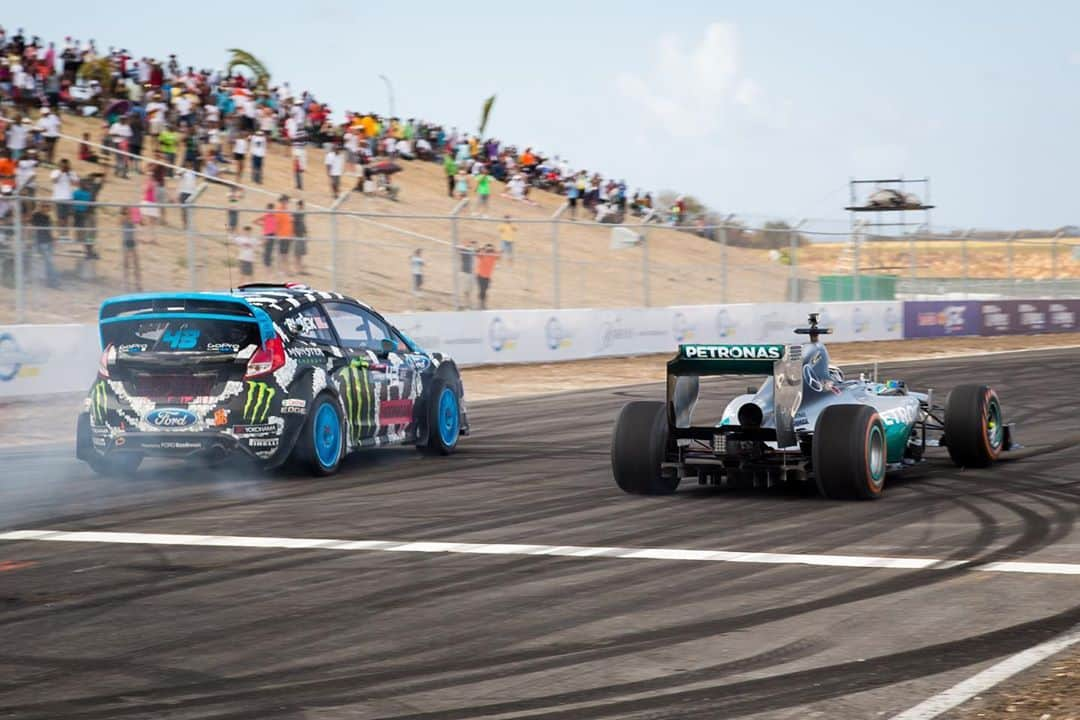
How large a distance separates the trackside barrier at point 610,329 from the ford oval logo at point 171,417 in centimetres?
838

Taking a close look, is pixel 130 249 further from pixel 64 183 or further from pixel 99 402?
pixel 99 402

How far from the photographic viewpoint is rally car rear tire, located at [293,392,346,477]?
11.8 m

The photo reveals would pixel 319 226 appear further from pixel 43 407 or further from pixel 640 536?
pixel 640 536

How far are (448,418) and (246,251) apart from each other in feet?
37.1

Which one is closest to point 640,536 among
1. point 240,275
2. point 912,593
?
point 912,593

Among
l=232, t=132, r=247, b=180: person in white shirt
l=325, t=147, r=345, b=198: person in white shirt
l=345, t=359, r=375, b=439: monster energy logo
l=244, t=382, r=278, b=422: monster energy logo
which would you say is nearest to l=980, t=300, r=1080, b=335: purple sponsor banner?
l=325, t=147, r=345, b=198: person in white shirt

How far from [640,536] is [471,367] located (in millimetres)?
17030

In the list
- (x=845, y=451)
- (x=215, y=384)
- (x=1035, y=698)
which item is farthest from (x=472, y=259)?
(x=1035, y=698)

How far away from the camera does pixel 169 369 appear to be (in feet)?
38.0

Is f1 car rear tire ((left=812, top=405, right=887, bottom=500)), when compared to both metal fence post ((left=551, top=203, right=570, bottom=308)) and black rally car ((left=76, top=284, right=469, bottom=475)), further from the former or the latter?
metal fence post ((left=551, top=203, right=570, bottom=308))

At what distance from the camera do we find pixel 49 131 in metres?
29.0

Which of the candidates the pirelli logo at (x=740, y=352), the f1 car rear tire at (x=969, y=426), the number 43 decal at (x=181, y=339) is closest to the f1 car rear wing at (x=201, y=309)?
the number 43 decal at (x=181, y=339)

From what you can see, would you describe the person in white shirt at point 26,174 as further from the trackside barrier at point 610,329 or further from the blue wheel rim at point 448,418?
the blue wheel rim at point 448,418

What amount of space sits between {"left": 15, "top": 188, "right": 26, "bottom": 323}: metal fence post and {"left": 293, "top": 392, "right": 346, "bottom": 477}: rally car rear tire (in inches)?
359
